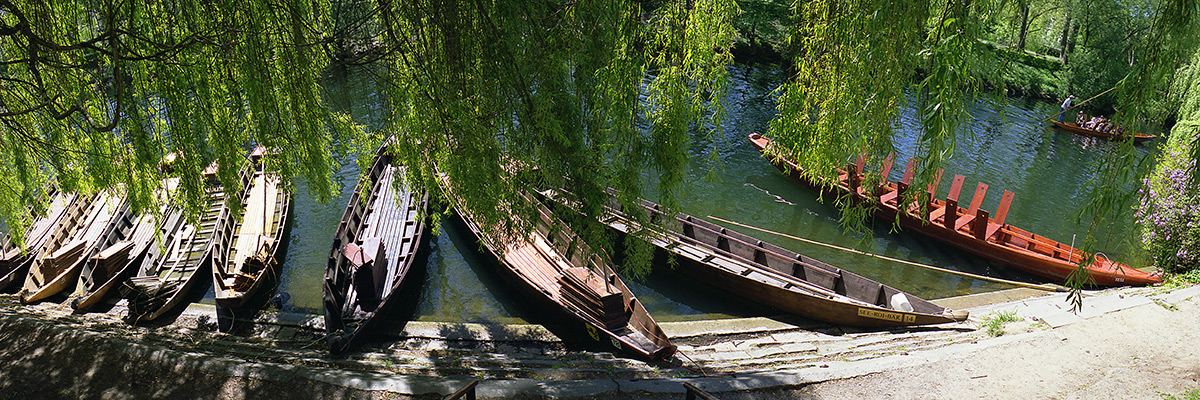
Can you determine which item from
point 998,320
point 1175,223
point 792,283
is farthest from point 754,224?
point 1175,223

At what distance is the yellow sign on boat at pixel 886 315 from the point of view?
9.02m

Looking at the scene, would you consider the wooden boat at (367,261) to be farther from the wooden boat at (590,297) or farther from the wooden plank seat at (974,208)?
the wooden plank seat at (974,208)

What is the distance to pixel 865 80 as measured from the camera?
455 centimetres

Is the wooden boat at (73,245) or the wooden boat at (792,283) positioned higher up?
the wooden boat at (792,283)

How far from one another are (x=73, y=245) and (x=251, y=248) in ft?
9.25

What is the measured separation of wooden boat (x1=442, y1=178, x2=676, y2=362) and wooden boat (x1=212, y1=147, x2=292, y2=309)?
3.85m

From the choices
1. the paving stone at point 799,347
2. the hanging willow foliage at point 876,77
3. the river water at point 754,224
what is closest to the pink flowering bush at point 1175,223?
the river water at point 754,224

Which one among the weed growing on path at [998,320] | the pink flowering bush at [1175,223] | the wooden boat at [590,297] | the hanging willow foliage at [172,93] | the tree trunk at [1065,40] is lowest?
the wooden boat at [590,297]

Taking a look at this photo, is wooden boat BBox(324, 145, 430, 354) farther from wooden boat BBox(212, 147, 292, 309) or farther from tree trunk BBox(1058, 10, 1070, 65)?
tree trunk BBox(1058, 10, 1070, 65)

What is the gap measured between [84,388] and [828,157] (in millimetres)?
7009

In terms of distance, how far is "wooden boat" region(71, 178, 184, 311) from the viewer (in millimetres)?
9422

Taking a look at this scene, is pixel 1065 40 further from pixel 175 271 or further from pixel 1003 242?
pixel 175 271

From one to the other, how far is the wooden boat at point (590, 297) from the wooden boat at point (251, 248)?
385 cm

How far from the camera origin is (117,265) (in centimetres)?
1038
